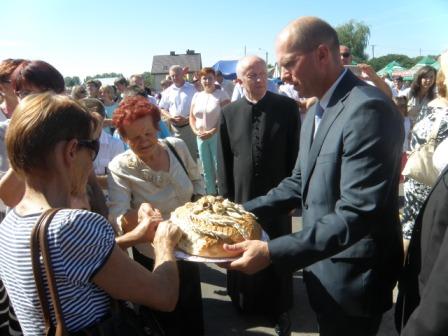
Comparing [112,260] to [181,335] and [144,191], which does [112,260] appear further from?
[181,335]

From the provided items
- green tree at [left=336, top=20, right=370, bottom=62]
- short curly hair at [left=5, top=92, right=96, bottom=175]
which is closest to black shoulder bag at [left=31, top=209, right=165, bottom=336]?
short curly hair at [left=5, top=92, right=96, bottom=175]

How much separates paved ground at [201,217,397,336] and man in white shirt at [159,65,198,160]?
14.8ft

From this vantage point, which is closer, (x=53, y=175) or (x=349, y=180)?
(x=53, y=175)

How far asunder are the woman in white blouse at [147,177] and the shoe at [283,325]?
906 millimetres

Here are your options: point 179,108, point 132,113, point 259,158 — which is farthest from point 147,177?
point 179,108

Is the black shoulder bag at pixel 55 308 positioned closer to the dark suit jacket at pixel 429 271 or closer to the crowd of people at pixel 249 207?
the crowd of people at pixel 249 207

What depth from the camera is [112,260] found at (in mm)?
1450

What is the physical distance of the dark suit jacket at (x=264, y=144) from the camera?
3920 millimetres

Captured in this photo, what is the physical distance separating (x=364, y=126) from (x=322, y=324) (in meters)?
1.03

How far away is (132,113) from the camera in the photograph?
2930 mm

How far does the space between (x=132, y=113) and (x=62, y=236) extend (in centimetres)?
167

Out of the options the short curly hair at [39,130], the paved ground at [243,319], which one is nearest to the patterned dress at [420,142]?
the paved ground at [243,319]

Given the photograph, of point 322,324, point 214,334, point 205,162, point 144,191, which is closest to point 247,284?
point 214,334

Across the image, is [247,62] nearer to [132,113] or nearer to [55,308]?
[132,113]
